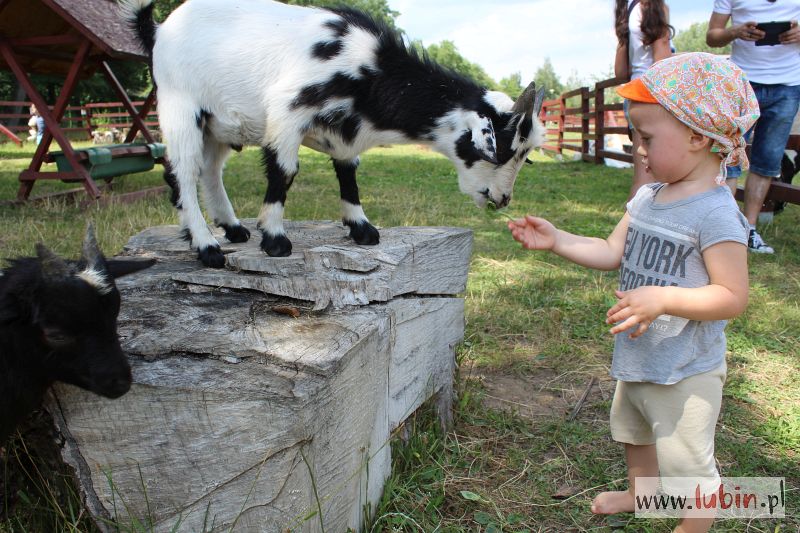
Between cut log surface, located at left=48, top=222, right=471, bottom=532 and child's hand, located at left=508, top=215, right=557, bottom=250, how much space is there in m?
0.52

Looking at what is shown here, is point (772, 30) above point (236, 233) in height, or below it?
above

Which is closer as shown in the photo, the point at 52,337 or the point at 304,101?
the point at 52,337

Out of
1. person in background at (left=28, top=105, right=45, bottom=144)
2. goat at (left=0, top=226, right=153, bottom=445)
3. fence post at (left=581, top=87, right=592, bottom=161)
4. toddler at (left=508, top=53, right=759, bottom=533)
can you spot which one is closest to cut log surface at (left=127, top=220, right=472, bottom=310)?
goat at (left=0, top=226, right=153, bottom=445)

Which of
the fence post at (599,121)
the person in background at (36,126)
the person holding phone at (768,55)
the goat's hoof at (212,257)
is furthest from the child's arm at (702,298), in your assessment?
the person in background at (36,126)

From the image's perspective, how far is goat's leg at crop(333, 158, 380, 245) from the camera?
2926 millimetres

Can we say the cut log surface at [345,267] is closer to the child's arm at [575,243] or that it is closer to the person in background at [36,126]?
the child's arm at [575,243]

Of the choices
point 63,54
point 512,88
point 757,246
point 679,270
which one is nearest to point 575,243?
point 679,270

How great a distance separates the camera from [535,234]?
230 cm

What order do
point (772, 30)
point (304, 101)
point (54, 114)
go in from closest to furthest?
point (304, 101) < point (772, 30) < point (54, 114)

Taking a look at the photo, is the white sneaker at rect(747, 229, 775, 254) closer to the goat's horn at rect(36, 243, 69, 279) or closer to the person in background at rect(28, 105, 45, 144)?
the goat's horn at rect(36, 243, 69, 279)

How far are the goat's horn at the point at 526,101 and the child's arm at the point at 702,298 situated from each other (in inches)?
46.8

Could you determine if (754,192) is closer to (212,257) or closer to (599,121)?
(212,257)

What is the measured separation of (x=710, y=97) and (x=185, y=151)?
2.14 metres

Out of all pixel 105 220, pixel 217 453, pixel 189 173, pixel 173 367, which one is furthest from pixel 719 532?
pixel 105 220
